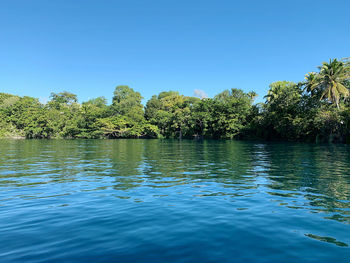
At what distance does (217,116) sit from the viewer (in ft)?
295

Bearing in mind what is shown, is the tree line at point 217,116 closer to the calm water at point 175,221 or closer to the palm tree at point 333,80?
the palm tree at point 333,80

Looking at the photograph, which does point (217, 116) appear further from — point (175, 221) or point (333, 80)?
point (175, 221)

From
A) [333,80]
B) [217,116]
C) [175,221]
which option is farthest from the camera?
[217,116]

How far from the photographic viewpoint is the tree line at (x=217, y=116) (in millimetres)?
55188

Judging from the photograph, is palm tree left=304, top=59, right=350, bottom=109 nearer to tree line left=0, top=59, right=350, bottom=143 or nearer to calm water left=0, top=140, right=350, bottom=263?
tree line left=0, top=59, right=350, bottom=143

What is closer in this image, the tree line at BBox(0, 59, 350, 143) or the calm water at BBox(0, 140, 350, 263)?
the calm water at BBox(0, 140, 350, 263)

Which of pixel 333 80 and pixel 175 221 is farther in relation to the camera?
pixel 333 80

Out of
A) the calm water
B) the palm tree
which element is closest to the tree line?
the palm tree

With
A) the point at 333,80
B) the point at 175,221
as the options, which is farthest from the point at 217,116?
the point at 175,221

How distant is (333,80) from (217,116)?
4094 cm

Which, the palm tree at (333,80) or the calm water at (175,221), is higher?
the palm tree at (333,80)

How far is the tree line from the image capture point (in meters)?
55.2

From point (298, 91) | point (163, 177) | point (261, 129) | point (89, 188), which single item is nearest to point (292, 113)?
point (298, 91)

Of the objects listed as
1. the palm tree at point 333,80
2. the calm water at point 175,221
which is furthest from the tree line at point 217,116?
the calm water at point 175,221
